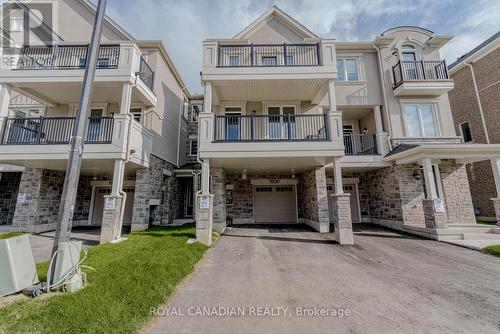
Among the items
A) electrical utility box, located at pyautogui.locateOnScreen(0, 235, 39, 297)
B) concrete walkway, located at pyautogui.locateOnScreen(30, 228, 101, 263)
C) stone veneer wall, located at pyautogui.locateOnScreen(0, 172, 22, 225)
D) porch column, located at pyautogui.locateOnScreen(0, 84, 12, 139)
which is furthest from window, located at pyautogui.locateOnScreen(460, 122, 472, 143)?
stone veneer wall, located at pyautogui.locateOnScreen(0, 172, 22, 225)

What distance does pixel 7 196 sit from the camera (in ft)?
39.4

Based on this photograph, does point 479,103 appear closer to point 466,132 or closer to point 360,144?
point 466,132

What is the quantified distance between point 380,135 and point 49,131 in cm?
1603

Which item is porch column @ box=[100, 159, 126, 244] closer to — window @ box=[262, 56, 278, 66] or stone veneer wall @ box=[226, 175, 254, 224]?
stone veneer wall @ box=[226, 175, 254, 224]

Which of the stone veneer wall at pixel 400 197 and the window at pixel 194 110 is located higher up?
the window at pixel 194 110

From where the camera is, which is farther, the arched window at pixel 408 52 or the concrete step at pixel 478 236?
the arched window at pixel 408 52

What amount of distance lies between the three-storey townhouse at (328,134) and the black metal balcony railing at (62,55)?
489 centimetres

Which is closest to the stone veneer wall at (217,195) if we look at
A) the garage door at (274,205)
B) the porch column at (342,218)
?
the garage door at (274,205)

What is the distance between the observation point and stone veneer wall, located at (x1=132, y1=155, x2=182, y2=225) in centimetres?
994

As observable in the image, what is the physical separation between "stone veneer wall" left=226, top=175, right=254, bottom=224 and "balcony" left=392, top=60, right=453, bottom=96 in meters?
9.75

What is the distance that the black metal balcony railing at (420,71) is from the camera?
1147cm

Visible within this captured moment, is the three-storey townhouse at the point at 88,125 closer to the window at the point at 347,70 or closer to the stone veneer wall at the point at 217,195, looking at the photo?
the stone veneer wall at the point at 217,195

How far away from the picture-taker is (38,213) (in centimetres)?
975

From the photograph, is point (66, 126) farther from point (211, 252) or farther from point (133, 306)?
point (133, 306)
